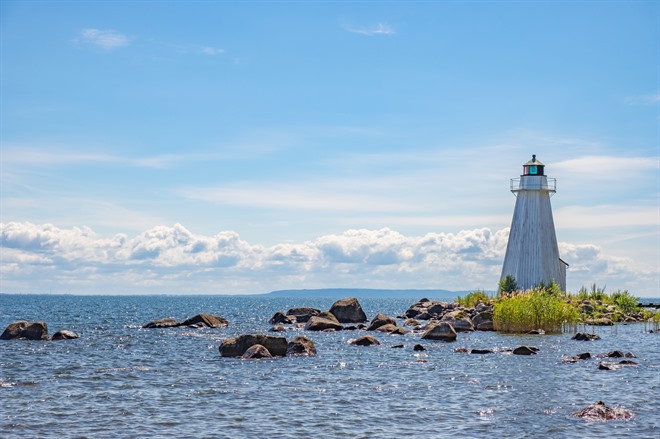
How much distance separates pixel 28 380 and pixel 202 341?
17.5 meters

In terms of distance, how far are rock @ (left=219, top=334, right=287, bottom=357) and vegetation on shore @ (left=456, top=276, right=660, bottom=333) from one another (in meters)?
17.5

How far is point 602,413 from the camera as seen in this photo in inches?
765

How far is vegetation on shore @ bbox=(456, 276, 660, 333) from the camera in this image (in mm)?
44375

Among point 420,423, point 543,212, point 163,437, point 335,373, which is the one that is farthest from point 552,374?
point 543,212

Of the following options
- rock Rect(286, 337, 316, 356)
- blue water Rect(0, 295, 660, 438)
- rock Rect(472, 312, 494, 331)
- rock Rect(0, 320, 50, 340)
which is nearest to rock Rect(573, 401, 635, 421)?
blue water Rect(0, 295, 660, 438)

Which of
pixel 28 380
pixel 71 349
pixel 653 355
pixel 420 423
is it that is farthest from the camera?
pixel 71 349

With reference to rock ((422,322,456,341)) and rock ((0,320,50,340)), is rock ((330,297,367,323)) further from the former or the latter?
rock ((0,320,50,340))

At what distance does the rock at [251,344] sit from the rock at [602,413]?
16034 mm

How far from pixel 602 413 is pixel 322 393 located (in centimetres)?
851

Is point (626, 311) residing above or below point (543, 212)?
below

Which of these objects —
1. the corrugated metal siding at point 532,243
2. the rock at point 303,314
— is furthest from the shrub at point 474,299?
the rock at point 303,314

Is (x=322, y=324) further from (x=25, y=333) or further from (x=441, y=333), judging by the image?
(x=25, y=333)

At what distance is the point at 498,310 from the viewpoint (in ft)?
149

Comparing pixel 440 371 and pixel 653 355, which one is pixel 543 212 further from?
pixel 440 371
